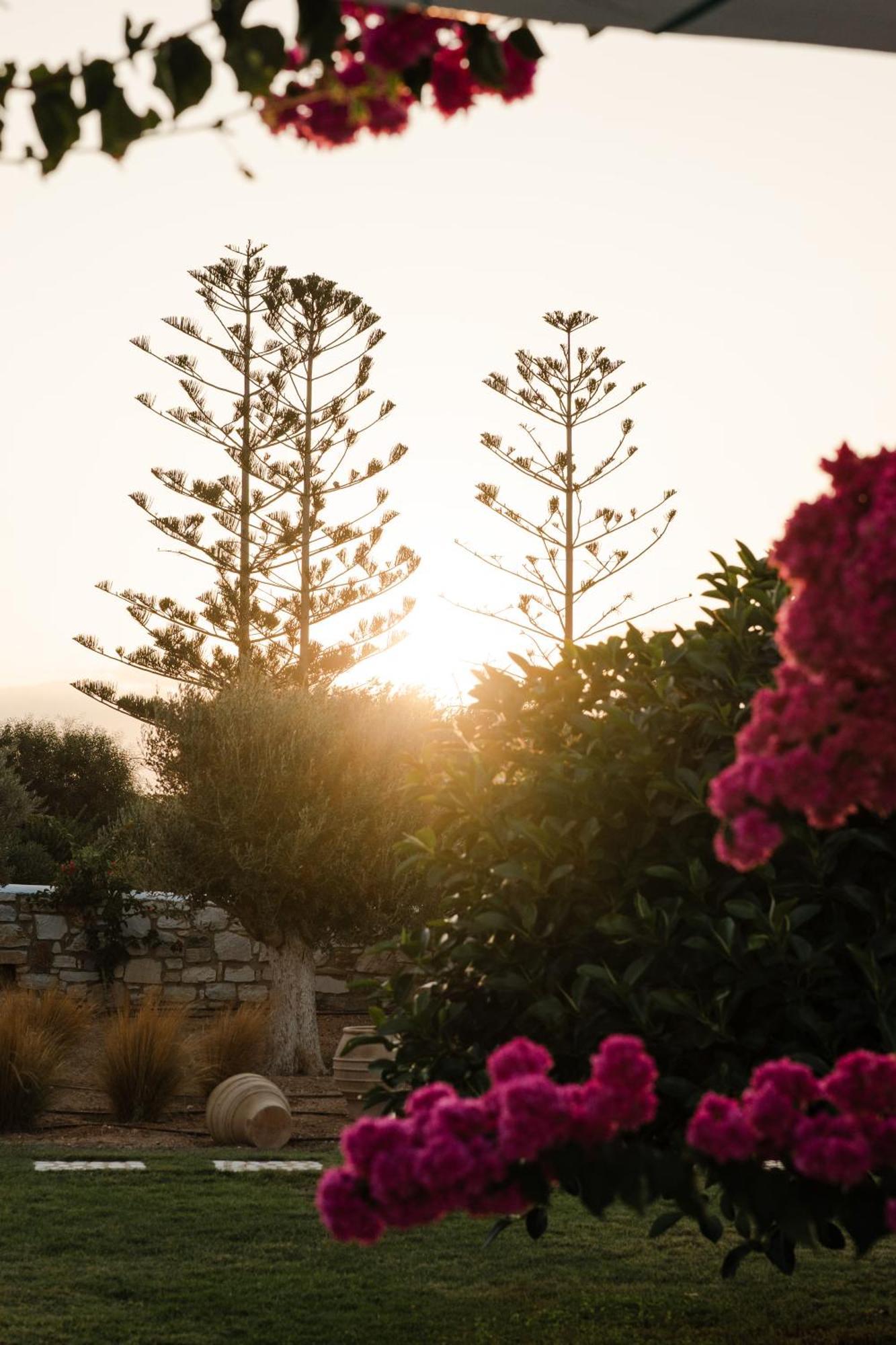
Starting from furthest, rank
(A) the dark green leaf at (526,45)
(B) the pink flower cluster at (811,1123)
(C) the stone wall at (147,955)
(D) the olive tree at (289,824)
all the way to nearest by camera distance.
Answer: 1. (C) the stone wall at (147,955)
2. (D) the olive tree at (289,824)
3. (A) the dark green leaf at (526,45)
4. (B) the pink flower cluster at (811,1123)

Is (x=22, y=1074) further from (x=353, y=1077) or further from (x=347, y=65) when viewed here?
(x=347, y=65)

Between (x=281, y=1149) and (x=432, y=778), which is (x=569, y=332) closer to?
(x=281, y=1149)

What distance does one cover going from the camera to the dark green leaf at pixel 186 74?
7.48 feet

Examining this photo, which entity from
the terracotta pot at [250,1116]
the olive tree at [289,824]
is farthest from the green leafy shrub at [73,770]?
the terracotta pot at [250,1116]

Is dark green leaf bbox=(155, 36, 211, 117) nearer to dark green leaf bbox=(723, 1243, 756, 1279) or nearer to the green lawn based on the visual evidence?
dark green leaf bbox=(723, 1243, 756, 1279)

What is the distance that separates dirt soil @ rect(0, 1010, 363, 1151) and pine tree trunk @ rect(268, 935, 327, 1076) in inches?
11.3

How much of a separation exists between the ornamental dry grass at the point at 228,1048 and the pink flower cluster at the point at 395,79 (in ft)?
28.8

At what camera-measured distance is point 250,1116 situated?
8375 mm

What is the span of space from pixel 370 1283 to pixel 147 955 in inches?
352

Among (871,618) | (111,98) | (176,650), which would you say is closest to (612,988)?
(871,618)

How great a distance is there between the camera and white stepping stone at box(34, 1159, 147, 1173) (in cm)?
744

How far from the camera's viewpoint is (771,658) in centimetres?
351

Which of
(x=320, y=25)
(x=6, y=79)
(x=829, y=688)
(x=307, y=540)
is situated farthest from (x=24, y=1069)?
(x=307, y=540)

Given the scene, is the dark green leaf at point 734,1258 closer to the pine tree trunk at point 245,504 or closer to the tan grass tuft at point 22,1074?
the tan grass tuft at point 22,1074
